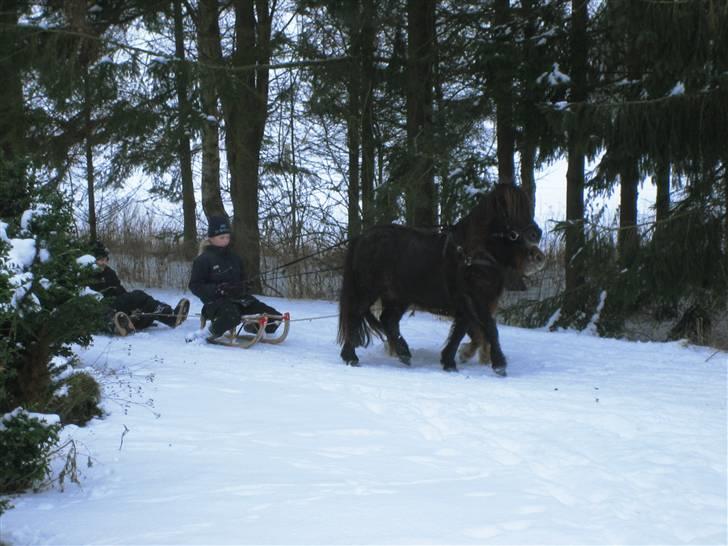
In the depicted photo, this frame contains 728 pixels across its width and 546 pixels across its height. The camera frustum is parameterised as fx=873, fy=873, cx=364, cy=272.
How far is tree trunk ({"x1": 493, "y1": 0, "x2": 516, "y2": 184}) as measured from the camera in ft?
43.1

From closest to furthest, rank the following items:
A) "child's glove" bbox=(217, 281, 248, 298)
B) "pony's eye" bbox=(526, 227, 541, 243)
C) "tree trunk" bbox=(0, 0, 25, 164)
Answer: "pony's eye" bbox=(526, 227, 541, 243), "child's glove" bbox=(217, 281, 248, 298), "tree trunk" bbox=(0, 0, 25, 164)

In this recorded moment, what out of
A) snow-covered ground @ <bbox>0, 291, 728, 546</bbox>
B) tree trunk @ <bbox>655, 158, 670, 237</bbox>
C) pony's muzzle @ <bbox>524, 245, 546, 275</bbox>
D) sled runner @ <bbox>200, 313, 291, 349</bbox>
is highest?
tree trunk @ <bbox>655, 158, 670, 237</bbox>

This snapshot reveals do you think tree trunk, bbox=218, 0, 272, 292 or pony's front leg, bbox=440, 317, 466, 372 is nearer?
pony's front leg, bbox=440, 317, 466, 372

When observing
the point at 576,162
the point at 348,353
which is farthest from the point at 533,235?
the point at 576,162

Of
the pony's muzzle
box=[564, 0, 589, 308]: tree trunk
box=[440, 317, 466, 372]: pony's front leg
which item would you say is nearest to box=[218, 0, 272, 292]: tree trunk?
box=[564, 0, 589, 308]: tree trunk

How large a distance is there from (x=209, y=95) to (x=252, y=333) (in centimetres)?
428

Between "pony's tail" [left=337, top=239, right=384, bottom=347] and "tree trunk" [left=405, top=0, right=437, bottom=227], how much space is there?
4.58 metres

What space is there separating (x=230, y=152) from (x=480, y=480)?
1213cm

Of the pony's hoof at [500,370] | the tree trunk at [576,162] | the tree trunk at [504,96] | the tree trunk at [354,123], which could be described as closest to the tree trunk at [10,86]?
the tree trunk at [354,123]

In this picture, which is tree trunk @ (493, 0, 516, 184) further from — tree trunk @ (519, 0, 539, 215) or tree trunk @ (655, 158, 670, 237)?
tree trunk @ (655, 158, 670, 237)

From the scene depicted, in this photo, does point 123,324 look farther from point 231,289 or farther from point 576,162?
point 576,162

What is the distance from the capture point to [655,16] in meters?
10.2

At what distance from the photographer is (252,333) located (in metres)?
10.1

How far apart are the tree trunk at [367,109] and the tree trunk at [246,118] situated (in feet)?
5.23
